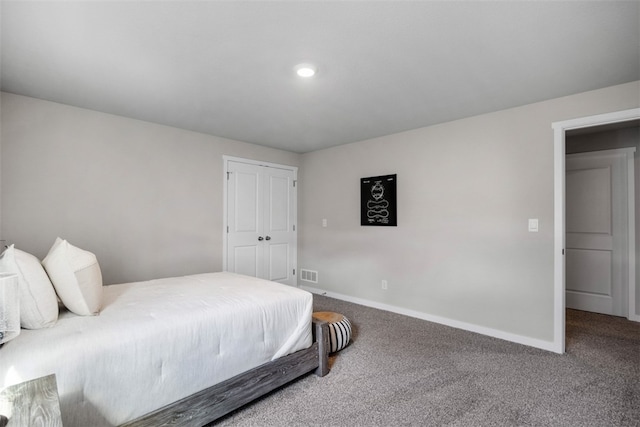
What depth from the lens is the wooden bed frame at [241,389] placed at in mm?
1616

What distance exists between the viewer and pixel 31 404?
1110 mm

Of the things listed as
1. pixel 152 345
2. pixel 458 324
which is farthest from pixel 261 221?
pixel 152 345

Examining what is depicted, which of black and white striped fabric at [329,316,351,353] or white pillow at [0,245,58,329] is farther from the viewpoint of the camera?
black and white striped fabric at [329,316,351,353]

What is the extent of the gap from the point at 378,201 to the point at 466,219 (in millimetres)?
1149

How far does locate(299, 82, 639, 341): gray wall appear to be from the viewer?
2.95m

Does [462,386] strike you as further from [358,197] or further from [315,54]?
[358,197]

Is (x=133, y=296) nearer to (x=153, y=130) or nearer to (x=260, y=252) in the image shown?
(x=153, y=130)

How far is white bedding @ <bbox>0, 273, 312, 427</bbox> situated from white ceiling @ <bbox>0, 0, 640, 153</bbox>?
65.7 inches

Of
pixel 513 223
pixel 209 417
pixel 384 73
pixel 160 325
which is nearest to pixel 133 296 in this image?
pixel 160 325

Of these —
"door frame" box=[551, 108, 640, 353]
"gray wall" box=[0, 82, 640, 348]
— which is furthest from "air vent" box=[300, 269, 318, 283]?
"door frame" box=[551, 108, 640, 353]

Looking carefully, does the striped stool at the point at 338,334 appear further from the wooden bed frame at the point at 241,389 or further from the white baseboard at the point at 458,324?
the white baseboard at the point at 458,324

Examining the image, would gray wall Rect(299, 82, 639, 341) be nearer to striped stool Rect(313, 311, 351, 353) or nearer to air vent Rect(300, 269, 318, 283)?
air vent Rect(300, 269, 318, 283)

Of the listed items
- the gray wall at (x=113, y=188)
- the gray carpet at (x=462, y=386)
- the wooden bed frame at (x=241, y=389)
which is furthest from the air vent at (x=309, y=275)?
the wooden bed frame at (x=241, y=389)

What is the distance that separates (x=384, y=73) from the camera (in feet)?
7.84
